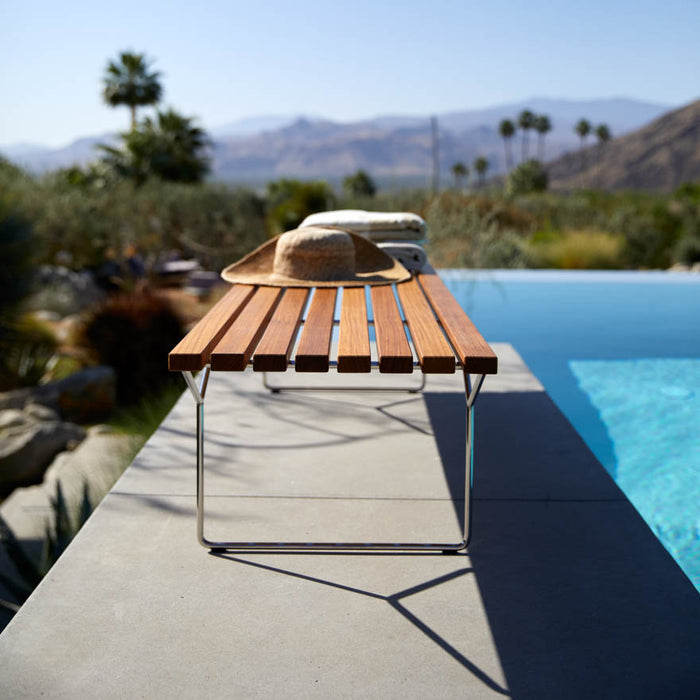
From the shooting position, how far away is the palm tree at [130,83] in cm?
2277

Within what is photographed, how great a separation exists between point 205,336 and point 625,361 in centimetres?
342

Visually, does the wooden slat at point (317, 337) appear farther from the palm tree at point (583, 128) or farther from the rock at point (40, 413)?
the palm tree at point (583, 128)

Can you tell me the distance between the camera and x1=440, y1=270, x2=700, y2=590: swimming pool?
2.66 m

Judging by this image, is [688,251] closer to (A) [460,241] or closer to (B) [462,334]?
(A) [460,241]

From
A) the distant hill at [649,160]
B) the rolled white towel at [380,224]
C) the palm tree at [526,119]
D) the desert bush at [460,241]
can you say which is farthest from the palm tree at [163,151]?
the distant hill at [649,160]

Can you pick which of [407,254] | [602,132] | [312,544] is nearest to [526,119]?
[602,132]

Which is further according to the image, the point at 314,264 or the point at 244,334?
the point at 314,264

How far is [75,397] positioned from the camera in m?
5.07

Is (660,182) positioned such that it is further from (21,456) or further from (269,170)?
(269,170)

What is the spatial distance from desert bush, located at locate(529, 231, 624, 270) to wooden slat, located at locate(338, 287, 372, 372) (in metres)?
6.05

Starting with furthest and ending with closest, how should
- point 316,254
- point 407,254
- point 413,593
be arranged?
point 407,254 → point 316,254 → point 413,593

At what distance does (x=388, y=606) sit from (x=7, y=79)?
305 ft

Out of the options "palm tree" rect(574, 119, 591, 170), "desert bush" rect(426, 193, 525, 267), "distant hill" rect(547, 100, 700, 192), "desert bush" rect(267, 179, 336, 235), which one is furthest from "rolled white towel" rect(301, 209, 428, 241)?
"distant hill" rect(547, 100, 700, 192)

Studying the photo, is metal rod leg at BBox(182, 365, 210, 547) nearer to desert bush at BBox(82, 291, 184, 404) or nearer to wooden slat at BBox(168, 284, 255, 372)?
wooden slat at BBox(168, 284, 255, 372)
